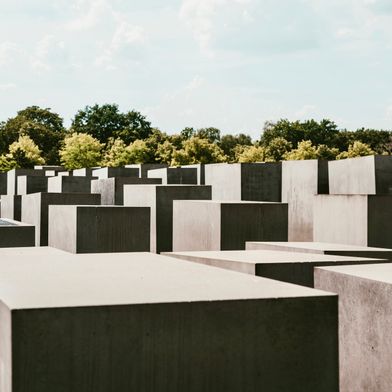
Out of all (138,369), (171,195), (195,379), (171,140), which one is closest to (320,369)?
(195,379)

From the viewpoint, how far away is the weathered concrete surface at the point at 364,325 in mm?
5418

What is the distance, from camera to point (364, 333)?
A: 5.66 metres

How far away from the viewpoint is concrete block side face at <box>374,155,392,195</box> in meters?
12.5

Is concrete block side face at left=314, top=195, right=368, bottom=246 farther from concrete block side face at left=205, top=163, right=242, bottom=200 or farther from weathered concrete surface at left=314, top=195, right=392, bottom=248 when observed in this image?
concrete block side face at left=205, top=163, right=242, bottom=200

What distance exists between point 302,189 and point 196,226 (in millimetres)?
3540

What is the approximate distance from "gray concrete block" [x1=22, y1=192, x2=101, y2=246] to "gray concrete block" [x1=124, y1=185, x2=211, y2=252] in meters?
1.04

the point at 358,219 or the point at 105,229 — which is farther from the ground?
the point at 358,219

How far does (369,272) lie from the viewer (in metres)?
5.97

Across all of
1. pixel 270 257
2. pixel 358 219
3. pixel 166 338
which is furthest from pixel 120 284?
pixel 358 219

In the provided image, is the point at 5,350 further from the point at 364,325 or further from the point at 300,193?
the point at 300,193

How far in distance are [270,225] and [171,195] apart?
11.8ft

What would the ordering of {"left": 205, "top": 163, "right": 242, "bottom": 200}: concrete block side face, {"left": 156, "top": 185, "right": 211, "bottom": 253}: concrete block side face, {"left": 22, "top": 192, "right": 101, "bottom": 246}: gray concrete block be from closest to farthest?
{"left": 22, "top": 192, "right": 101, "bottom": 246}: gray concrete block < {"left": 156, "top": 185, "right": 211, "bottom": 253}: concrete block side face < {"left": 205, "top": 163, "right": 242, "bottom": 200}: concrete block side face

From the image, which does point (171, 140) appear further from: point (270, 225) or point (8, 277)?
point (8, 277)

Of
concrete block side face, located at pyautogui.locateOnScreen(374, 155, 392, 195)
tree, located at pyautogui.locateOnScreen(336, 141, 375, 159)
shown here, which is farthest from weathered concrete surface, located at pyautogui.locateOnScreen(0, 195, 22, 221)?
tree, located at pyautogui.locateOnScreen(336, 141, 375, 159)
